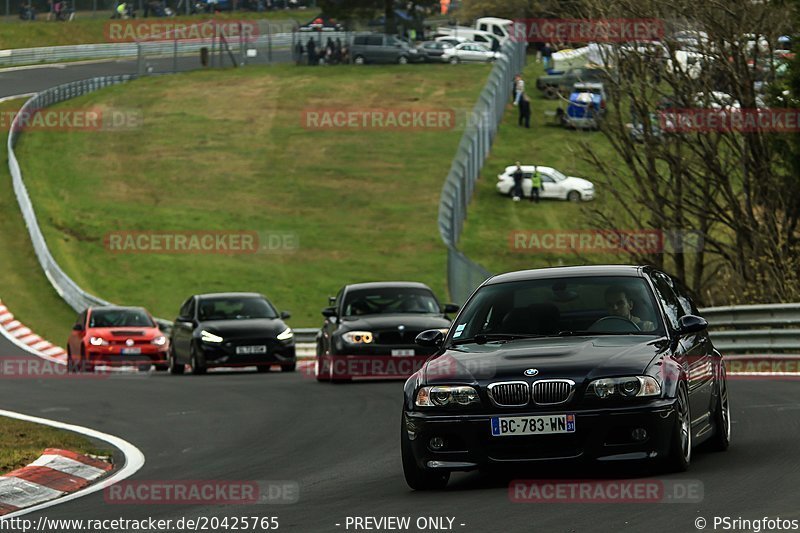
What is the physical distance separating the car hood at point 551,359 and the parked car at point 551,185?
45.1m


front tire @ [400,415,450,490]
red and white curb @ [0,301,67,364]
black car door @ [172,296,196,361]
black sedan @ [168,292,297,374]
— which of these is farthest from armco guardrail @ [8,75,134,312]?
front tire @ [400,415,450,490]

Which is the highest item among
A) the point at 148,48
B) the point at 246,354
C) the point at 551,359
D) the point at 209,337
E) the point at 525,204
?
the point at 551,359

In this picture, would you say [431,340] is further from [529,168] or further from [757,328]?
[529,168]

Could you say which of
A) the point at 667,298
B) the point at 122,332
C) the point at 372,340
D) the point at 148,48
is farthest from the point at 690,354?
the point at 148,48

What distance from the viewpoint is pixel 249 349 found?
2608 centimetres

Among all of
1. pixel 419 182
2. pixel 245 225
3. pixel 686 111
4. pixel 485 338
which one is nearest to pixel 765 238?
pixel 686 111

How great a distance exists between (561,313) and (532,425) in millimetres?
1759

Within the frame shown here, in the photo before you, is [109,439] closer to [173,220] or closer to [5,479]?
[5,479]

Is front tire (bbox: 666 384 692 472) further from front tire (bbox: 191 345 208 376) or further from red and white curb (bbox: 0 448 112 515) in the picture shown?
front tire (bbox: 191 345 208 376)

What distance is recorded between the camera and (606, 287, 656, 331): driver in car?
416 inches

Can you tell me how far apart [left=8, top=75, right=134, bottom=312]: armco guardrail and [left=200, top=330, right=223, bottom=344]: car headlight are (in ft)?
46.6
